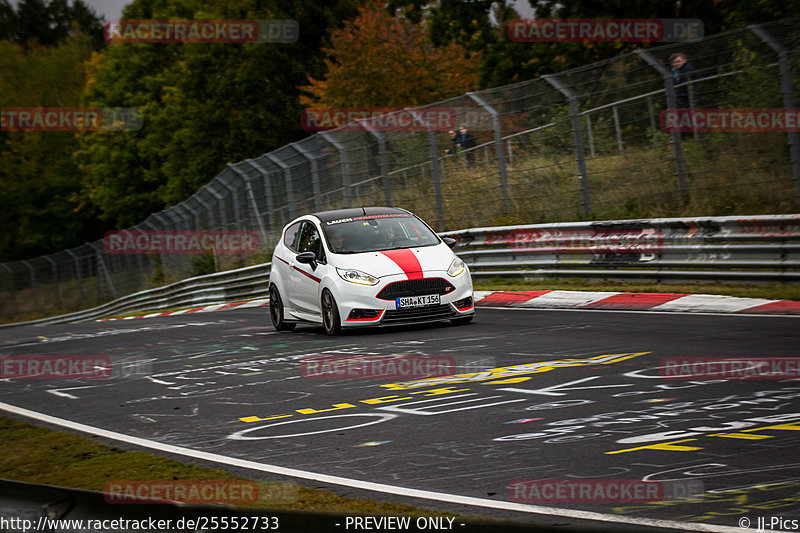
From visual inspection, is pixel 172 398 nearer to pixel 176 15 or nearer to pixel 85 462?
pixel 85 462

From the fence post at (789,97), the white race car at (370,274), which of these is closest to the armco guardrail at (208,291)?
the white race car at (370,274)

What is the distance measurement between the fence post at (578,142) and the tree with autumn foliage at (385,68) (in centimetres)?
2483

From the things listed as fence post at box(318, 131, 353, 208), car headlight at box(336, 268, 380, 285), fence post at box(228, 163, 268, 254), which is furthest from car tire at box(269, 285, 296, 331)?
fence post at box(228, 163, 268, 254)

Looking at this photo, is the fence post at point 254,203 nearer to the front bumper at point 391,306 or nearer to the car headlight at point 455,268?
the car headlight at point 455,268

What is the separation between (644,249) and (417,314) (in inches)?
167

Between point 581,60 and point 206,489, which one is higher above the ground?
point 581,60

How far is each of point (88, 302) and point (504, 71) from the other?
76.4ft

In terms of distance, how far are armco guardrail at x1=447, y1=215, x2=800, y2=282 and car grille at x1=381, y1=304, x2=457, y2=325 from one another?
12.5 ft

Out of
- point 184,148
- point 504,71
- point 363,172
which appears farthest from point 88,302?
point 363,172

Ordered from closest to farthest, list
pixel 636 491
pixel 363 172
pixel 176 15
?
1. pixel 636 491
2. pixel 363 172
3. pixel 176 15

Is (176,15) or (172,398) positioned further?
(176,15)

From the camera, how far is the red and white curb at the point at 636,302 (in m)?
11.3

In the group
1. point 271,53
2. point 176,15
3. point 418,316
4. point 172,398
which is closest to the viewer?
point 172,398

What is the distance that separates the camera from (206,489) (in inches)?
197
